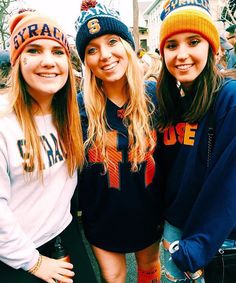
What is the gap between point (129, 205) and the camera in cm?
190

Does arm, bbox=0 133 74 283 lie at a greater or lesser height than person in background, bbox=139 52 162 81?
lesser

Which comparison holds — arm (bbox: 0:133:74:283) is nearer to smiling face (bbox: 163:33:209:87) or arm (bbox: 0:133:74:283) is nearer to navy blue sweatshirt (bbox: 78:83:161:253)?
navy blue sweatshirt (bbox: 78:83:161:253)

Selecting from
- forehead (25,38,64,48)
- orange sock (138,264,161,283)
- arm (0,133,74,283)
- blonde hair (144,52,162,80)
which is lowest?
orange sock (138,264,161,283)

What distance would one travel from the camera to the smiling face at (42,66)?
1582 mm

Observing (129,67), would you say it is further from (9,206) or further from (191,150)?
(9,206)

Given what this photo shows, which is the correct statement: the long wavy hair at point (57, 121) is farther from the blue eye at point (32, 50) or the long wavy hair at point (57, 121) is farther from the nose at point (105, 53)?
the nose at point (105, 53)

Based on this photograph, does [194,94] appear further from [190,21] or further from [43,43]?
[43,43]

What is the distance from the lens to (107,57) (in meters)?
1.86

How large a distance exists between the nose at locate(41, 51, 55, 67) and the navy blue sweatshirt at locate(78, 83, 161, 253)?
0.52 metres

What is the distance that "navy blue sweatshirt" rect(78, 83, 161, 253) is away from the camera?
1881mm

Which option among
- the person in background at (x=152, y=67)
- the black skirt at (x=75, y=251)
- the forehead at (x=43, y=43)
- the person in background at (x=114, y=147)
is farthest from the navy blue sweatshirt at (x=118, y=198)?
the person in background at (x=152, y=67)

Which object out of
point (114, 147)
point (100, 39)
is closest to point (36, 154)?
point (114, 147)

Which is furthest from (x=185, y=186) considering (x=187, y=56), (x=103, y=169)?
(x=187, y=56)

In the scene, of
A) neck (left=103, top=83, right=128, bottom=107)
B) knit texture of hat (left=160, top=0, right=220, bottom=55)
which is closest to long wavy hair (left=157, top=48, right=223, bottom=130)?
knit texture of hat (left=160, top=0, right=220, bottom=55)
